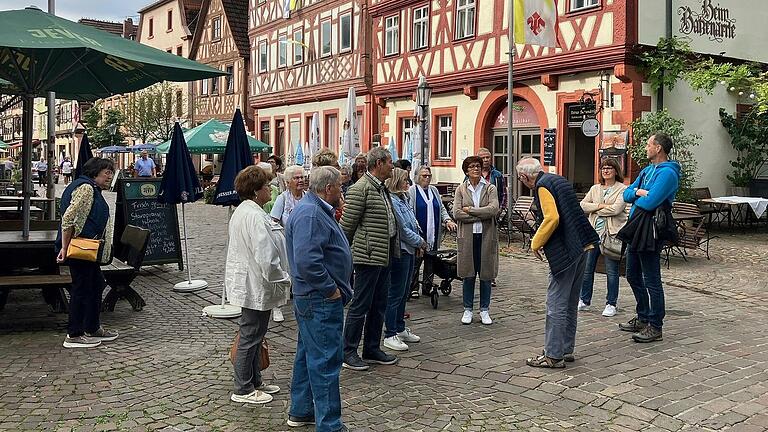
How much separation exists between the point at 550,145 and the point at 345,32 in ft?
36.0

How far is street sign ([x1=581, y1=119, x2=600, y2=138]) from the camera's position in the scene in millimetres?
16359

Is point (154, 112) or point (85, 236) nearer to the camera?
point (85, 236)

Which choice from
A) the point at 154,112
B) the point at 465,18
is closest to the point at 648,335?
the point at 465,18

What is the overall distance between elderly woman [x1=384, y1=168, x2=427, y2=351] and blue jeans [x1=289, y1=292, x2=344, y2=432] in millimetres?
1930

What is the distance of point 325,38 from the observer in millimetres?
27375

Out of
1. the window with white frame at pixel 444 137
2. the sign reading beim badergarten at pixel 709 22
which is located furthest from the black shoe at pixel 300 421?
the window with white frame at pixel 444 137

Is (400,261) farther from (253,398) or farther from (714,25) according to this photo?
(714,25)

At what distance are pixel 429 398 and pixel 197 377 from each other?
1820 millimetres

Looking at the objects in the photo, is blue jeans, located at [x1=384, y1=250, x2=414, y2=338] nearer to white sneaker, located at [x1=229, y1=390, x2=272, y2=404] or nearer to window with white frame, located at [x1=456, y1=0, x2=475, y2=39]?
white sneaker, located at [x1=229, y1=390, x2=272, y2=404]

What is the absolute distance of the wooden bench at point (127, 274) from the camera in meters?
7.92

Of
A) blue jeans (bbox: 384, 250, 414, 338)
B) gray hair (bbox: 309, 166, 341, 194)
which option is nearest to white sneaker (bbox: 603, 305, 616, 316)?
blue jeans (bbox: 384, 250, 414, 338)

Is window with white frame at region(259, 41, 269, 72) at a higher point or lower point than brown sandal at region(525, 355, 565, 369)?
higher

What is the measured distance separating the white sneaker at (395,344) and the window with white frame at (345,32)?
66.5 feet

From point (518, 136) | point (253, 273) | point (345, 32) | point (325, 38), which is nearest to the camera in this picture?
point (253, 273)
